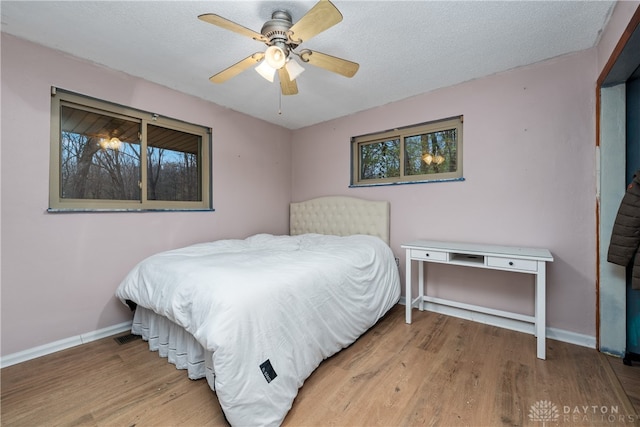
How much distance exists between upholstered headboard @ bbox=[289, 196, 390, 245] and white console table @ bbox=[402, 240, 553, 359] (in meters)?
0.60

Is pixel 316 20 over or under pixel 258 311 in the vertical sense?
over

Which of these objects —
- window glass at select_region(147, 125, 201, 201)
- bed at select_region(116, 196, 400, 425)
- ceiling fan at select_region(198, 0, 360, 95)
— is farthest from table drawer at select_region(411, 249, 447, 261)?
window glass at select_region(147, 125, 201, 201)

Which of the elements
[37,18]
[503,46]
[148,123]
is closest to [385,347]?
[503,46]

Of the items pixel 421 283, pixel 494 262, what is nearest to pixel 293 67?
pixel 494 262

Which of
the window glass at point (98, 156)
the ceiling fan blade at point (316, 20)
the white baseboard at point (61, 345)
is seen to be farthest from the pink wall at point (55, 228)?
the ceiling fan blade at point (316, 20)

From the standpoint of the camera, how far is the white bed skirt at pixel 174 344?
66.6 inches

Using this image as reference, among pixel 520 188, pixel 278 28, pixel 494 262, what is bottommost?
pixel 494 262

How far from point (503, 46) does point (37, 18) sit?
333cm

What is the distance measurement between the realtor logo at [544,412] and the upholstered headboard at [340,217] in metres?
1.82

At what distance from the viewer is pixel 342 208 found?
3.39 m

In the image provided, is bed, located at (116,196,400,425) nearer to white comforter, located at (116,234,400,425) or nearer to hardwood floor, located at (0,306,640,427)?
white comforter, located at (116,234,400,425)

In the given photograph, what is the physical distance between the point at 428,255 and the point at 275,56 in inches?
79.0

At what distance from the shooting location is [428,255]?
2.38 metres

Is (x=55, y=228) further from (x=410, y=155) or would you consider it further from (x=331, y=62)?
(x=410, y=155)
